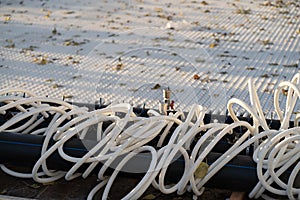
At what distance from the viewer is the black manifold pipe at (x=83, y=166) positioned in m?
1.18

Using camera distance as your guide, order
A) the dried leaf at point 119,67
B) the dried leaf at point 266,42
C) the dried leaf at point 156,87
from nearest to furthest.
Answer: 1. the dried leaf at point 156,87
2. the dried leaf at point 119,67
3. the dried leaf at point 266,42

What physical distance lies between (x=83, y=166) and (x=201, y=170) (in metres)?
0.29

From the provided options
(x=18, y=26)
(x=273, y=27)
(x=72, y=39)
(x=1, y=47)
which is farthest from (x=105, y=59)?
(x=273, y=27)

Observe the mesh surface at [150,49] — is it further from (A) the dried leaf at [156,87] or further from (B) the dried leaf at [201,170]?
(B) the dried leaf at [201,170]

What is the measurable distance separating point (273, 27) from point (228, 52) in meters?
0.78

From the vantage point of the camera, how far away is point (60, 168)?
1276mm

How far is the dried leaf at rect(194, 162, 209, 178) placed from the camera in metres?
1.19

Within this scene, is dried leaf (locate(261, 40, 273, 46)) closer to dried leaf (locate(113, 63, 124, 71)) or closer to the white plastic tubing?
dried leaf (locate(113, 63, 124, 71))

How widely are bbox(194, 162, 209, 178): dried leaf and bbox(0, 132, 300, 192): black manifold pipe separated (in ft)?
0.08

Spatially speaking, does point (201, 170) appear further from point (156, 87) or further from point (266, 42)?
point (266, 42)

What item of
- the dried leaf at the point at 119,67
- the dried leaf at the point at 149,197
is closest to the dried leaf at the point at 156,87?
the dried leaf at the point at 119,67

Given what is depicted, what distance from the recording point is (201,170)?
119cm

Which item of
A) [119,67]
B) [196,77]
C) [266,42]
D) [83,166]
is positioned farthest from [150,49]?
[83,166]

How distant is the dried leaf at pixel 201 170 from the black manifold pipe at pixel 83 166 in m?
0.02
